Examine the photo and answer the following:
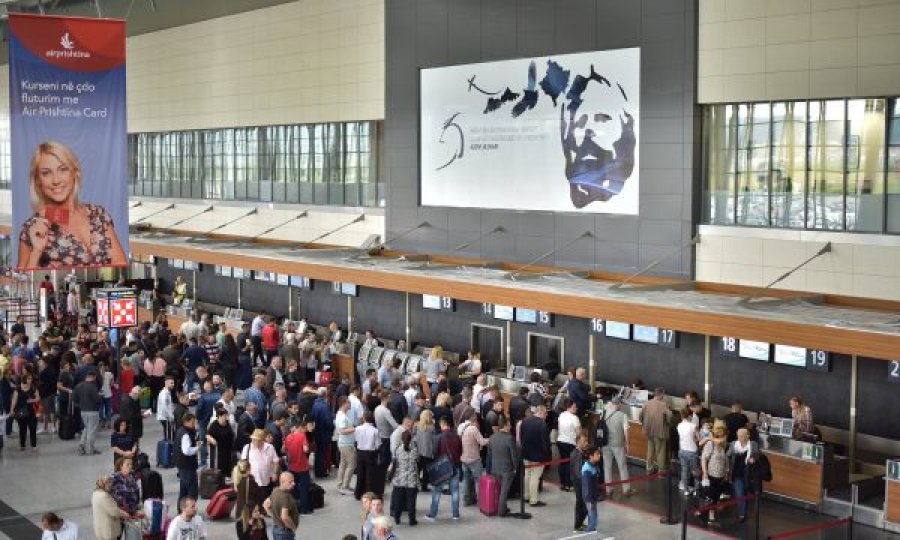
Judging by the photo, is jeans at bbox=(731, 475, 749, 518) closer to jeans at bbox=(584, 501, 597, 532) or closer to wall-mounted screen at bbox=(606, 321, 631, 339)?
jeans at bbox=(584, 501, 597, 532)

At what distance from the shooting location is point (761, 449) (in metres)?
17.0

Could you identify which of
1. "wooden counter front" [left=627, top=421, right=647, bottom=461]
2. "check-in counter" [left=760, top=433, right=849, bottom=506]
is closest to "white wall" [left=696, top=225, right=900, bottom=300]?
"check-in counter" [left=760, top=433, right=849, bottom=506]

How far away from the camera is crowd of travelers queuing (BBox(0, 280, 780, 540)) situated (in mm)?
14898

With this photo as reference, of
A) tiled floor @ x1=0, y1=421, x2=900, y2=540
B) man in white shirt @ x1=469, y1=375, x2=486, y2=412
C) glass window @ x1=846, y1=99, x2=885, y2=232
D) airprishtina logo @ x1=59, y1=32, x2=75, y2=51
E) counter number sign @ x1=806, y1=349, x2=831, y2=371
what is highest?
airprishtina logo @ x1=59, y1=32, x2=75, y2=51

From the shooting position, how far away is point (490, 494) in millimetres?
16047

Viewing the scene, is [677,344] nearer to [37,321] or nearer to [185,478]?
[185,478]

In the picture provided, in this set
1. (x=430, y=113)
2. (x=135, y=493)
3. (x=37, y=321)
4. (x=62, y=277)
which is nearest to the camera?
(x=135, y=493)

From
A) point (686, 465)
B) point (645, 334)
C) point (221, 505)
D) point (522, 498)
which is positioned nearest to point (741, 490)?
point (686, 465)

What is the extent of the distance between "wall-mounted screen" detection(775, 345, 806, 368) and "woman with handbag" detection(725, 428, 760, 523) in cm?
270

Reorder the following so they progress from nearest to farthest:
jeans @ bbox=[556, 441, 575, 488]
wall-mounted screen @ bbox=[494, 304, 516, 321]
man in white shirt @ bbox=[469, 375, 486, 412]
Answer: jeans @ bbox=[556, 441, 575, 488] → man in white shirt @ bbox=[469, 375, 486, 412] → wall-mounted screen @ bbox=[494, 304, 516, 321]

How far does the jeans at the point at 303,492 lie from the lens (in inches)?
635

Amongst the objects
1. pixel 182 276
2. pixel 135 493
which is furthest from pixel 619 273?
pixel 182 276

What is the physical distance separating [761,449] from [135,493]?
8.47m

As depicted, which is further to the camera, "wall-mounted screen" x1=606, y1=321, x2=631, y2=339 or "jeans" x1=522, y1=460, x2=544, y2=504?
"wall-mounted screen" x1=606, y1=321, x2=631, y2=339
